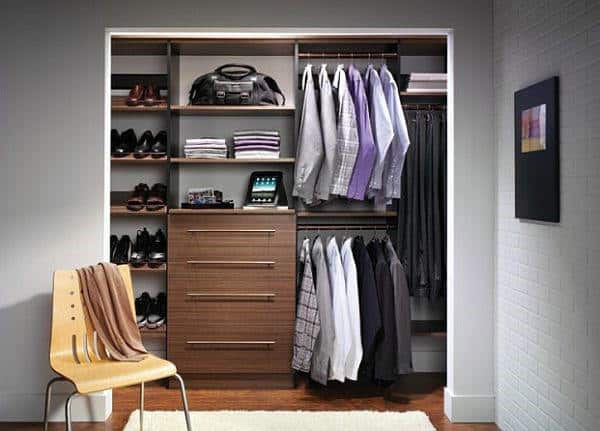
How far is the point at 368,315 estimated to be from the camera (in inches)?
183

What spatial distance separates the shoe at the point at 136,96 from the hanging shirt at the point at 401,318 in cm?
190

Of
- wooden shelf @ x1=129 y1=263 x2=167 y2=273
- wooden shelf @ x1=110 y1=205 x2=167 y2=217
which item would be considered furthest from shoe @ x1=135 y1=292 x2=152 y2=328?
wooden shelf @ x1=110 y1=205 x2=167 y2=217

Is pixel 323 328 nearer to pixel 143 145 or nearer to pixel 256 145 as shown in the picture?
pixel 256 145

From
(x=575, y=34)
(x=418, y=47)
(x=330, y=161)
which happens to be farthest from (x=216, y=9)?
(x=575, y=34)

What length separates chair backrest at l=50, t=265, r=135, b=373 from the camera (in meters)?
3.64

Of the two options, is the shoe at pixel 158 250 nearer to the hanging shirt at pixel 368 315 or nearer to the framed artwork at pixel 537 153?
the hanging shirt at pixel 368 315

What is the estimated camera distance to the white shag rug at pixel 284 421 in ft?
13.0

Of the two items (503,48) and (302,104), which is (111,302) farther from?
(503,48)

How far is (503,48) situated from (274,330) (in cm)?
213

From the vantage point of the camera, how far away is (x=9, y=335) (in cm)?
410

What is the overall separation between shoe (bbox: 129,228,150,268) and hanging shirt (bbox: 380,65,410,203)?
156 cm

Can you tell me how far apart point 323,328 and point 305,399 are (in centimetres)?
43

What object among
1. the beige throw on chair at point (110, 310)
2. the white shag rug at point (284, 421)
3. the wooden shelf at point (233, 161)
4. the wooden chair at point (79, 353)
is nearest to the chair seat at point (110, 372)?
the wooden chair at point (79, 353)

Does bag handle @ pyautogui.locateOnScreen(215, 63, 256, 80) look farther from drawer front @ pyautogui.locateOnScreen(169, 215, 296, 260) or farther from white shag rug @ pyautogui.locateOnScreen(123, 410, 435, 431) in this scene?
white shag rug @ pyautogui.locateOnScreen(123, 410, 435, 431)
